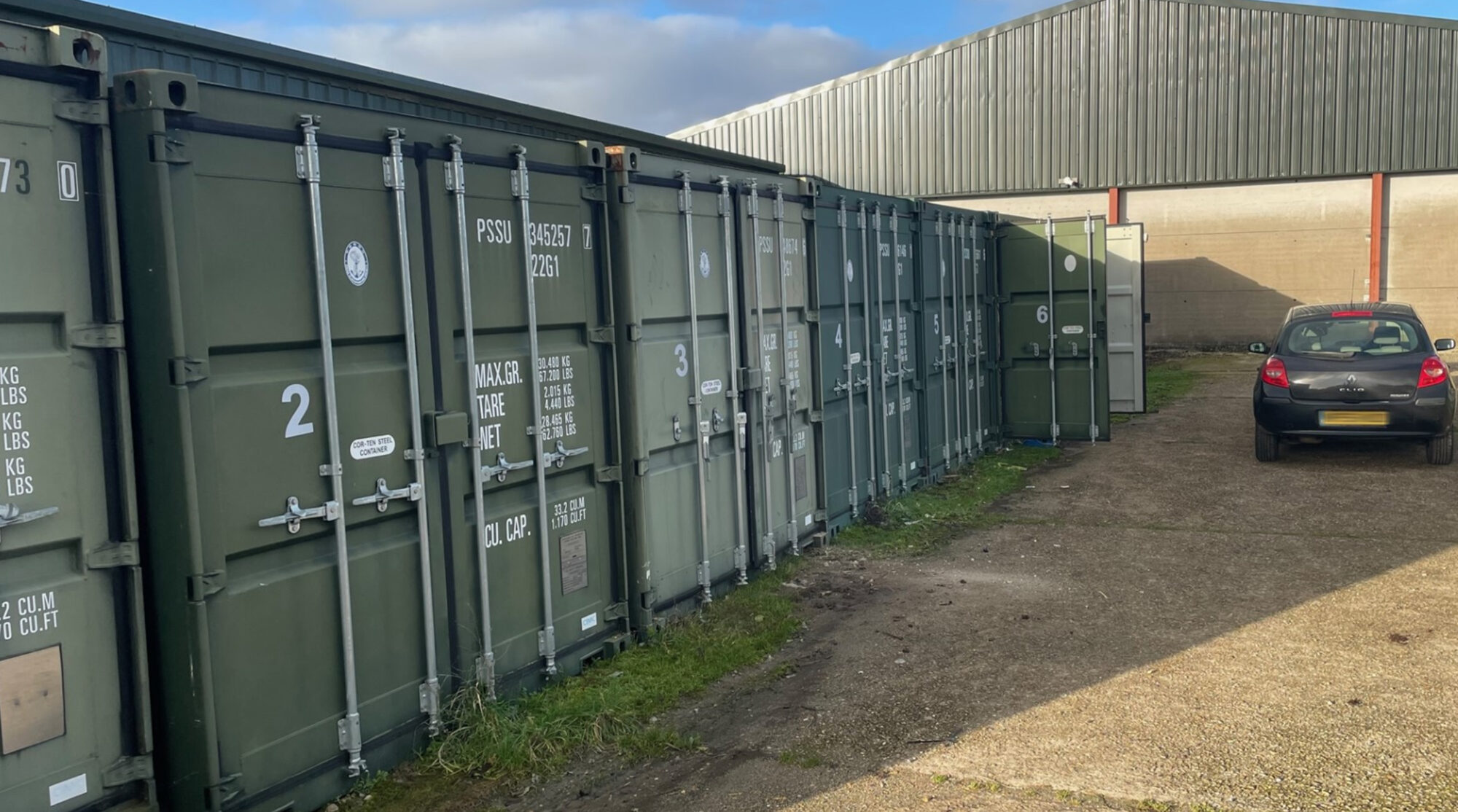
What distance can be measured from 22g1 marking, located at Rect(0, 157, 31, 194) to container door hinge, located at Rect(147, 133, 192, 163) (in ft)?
1.22

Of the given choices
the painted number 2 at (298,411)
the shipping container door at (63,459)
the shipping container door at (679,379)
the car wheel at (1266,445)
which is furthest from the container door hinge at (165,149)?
the car wheel at (1266,445)

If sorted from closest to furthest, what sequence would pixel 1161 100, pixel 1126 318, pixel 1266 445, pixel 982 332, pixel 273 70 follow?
pixel 273 70 < pixel 1266 445 < pixel 982 332 < pixel 1126 318 < pixel 1161 100

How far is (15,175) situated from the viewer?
3.46m

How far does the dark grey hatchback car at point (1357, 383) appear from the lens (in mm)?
11086

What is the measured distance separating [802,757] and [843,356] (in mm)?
4965

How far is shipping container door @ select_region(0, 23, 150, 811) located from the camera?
3461 mm

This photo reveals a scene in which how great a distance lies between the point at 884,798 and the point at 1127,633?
2.72m

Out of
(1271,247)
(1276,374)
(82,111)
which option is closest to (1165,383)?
(1271,247)

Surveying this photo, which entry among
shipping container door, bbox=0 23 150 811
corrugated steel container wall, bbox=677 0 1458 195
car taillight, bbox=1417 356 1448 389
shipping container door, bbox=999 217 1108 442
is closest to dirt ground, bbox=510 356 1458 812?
car taillight, bbox=1417 356 1448 389

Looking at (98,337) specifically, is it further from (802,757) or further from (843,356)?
(843,356)

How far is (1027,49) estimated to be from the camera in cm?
2589

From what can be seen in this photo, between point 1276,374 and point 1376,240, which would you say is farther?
point 1376,240

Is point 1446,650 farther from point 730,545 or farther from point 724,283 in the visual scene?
point 724,283

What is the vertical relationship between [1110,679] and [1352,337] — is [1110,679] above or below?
below
